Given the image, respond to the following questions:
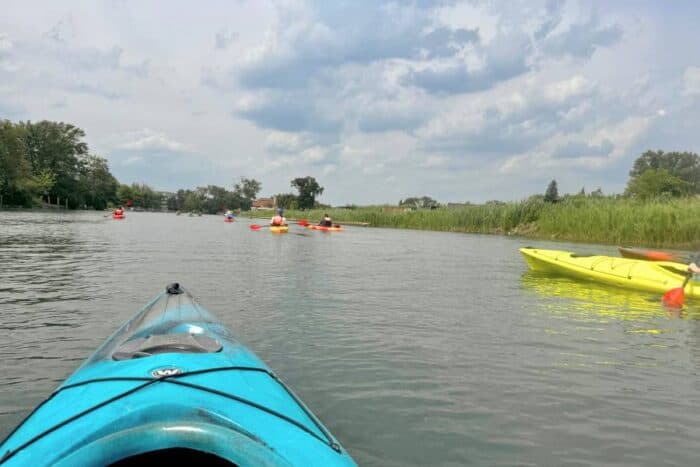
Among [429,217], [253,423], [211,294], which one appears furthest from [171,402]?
[429,217]

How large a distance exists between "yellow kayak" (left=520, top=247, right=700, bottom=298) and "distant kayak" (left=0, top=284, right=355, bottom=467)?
10.0 meters

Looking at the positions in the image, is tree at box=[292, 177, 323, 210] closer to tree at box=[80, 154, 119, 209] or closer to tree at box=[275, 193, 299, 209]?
tree at box=[275, 193, 299, 209]

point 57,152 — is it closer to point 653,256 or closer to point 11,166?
point 11,166

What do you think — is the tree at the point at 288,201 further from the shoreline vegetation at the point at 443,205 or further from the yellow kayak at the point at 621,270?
the yellow kayak at the point at 621,270

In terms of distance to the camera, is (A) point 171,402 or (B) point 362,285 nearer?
(A) point 171,402

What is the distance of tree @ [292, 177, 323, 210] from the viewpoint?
10338cm

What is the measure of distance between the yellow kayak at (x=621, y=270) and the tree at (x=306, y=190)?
299 feet

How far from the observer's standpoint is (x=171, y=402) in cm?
218

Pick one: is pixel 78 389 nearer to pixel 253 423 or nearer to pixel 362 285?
pixel 253 423

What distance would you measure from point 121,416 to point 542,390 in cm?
396

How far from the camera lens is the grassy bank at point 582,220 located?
869 inches

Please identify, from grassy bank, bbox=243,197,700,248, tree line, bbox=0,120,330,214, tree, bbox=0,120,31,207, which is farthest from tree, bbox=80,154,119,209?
grassy bank, bbox=243,197,700,248

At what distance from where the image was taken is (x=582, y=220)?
1049 inches

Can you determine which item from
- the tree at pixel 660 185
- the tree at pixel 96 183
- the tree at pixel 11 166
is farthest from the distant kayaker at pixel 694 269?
the tree at pixel 96 183
